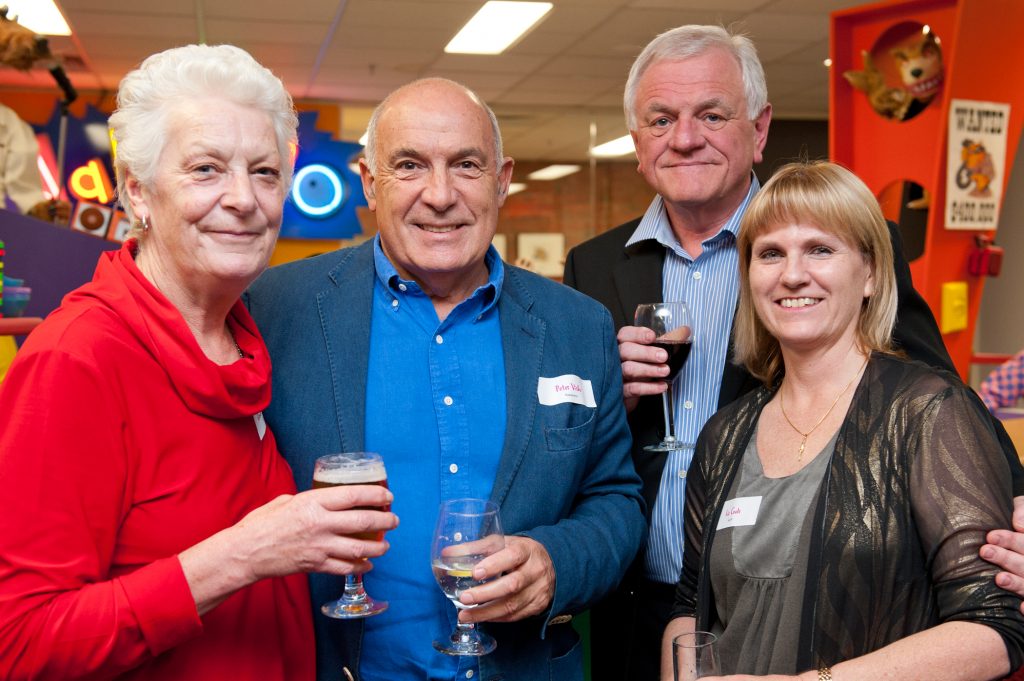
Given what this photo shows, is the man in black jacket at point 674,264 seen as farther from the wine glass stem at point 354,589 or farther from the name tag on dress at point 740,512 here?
the wine glass stem at point 354,589

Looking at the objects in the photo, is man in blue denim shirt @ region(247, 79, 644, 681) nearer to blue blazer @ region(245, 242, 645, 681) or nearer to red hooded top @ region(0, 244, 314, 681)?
blue blazer @ region(245, 242, 645, 681)

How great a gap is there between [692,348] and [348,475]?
120 centimetres

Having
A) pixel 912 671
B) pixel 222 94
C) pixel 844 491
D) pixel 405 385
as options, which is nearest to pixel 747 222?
pixel 844 491

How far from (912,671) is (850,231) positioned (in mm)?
806

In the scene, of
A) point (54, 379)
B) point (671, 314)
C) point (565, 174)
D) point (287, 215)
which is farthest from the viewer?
point (565, 174)

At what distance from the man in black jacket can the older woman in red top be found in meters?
0.94

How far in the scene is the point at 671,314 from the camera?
2219 millimetres

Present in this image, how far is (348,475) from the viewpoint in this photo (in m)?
1.45

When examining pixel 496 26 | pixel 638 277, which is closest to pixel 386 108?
pixel 638 277

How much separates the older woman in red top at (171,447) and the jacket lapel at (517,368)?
16.5 inches

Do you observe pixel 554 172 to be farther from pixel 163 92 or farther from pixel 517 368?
pixel 163 92

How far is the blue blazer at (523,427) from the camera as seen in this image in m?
1.79

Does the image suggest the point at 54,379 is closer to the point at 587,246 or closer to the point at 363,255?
the point at 363,255

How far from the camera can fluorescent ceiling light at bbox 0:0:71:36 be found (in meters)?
7.07
